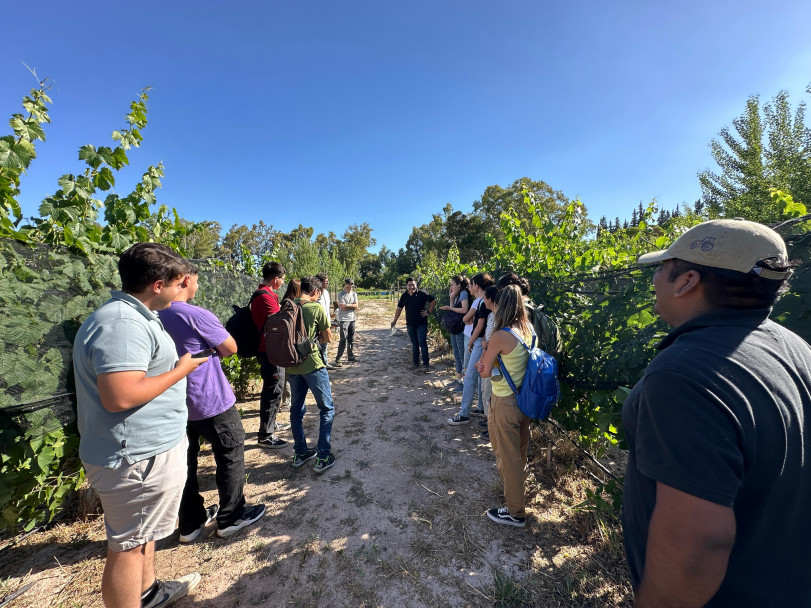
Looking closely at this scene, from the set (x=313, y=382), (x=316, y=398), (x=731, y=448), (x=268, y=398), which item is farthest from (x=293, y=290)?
(x=731, y=448)

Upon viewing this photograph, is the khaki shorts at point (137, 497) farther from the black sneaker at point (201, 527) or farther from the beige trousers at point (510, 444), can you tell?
the beige trousers at point (510, 444)

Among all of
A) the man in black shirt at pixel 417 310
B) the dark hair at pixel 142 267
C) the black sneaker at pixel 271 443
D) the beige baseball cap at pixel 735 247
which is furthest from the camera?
the man in black shirt at pixel 417 310

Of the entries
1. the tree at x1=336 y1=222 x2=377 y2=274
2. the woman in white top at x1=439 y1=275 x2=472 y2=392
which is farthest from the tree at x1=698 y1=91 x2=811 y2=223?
the tree at x1=336 y1=222 x2=377 y2=274

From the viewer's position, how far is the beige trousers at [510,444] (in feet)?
8.55

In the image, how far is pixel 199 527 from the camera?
2.63 metres

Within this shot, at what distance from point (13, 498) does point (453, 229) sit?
114 feet

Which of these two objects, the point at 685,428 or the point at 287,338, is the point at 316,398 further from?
the point at 685,428

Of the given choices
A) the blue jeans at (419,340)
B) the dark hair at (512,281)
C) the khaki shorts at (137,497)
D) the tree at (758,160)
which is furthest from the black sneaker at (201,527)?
the tree at (758,160)

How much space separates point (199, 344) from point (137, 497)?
3.29ft

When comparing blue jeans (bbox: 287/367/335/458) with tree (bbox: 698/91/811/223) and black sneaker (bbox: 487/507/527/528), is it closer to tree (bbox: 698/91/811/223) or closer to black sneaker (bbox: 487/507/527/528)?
black sneaker (bbox: 487/507/527/528)

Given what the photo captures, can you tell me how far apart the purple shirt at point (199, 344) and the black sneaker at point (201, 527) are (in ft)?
3.43

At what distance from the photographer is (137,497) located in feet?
5.14

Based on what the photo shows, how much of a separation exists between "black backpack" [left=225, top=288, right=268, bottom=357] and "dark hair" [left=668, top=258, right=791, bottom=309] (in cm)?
372

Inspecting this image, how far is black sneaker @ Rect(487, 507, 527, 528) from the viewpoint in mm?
2711
